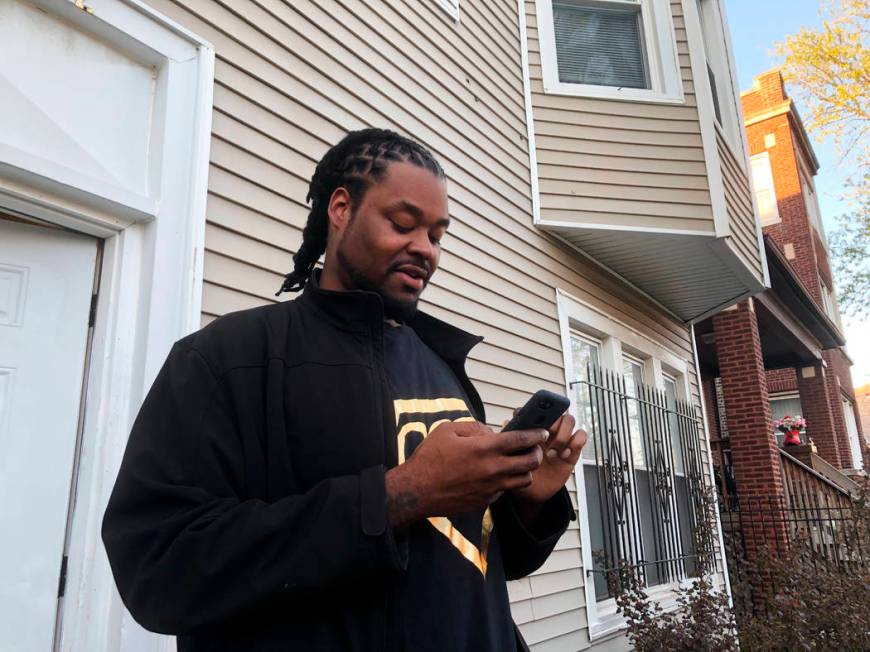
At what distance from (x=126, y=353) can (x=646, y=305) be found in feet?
18.7

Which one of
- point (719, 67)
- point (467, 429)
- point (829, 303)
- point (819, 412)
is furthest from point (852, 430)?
point (467, 429)

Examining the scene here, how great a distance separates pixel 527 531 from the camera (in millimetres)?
1476

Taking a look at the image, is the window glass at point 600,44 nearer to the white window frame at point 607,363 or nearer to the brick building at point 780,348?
the white window frame at point 607,363

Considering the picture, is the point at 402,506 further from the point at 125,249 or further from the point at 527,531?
the point at 125,249

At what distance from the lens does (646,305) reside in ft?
22.9

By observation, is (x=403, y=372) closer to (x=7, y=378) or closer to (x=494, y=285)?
(x=7, y=378)

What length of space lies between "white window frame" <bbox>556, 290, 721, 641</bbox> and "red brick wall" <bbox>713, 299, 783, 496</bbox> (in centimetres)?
132

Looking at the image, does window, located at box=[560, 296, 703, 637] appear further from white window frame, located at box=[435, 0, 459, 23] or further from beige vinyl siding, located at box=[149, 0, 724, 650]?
white window frame, located at box=[435, 0, 459, 23]

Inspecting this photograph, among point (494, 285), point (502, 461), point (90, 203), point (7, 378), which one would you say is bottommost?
point (502, 461)

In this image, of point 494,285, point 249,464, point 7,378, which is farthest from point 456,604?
point 494,285

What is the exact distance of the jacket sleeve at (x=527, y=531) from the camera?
4.86 feet

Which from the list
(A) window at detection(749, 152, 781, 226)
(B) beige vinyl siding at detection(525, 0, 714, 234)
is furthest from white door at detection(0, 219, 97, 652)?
(A) window at detection(749, 152, 781, 226)

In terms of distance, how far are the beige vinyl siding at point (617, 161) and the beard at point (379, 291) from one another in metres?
4.15

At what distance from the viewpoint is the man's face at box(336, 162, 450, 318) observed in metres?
1.45
